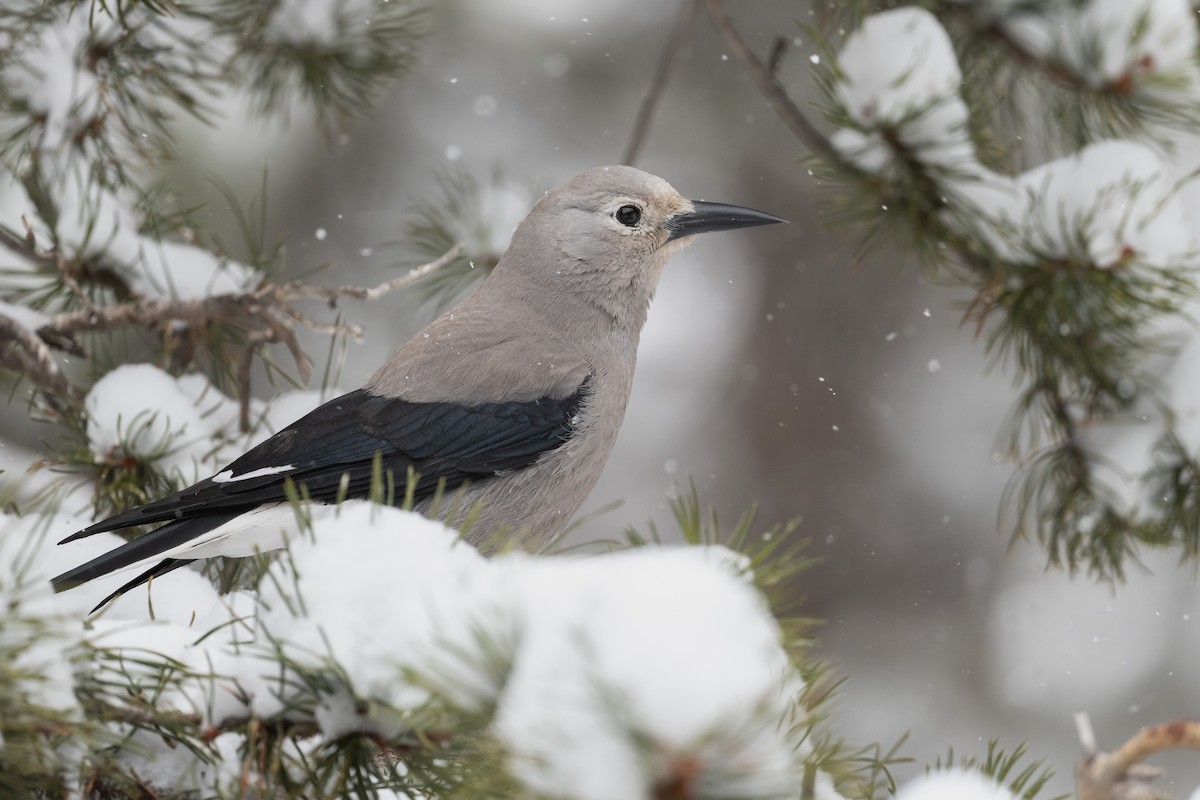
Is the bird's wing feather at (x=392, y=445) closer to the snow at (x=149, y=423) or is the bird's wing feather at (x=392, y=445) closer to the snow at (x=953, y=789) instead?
the snow at (x=149, y=423)

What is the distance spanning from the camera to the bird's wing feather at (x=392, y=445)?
2506mm

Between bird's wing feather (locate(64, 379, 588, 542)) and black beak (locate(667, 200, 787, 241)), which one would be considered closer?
bird's wing feather (locate(64, 379, 588, 542))

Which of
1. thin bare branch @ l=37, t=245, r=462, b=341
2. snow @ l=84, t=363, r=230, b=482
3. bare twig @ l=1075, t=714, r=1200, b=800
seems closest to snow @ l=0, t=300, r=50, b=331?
thin bare branch @ l=37, t=245, r=462, b=341

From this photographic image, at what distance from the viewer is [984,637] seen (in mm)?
6914

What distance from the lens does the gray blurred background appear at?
658 centimetres

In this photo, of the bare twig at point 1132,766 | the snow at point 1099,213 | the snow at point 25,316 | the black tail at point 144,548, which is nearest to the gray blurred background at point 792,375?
the snow at point 25,316

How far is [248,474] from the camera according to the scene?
2.49 metres

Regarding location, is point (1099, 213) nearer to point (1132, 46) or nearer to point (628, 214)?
point (1132, 46)

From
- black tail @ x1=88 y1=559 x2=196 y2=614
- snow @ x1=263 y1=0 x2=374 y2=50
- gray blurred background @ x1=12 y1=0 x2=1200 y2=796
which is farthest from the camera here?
gray blurred background @ x1=12 y1=0 x2=1200 y2=796

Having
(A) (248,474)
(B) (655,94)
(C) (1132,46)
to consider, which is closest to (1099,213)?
(C) (1132,46)

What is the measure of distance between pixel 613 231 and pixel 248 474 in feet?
4.55

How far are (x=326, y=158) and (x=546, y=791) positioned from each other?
599 cm

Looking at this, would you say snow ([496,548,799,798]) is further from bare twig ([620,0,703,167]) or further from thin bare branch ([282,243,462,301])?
bare twig ([620,0,703,167])


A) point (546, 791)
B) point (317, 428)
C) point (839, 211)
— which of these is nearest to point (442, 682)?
point (546, 791)
